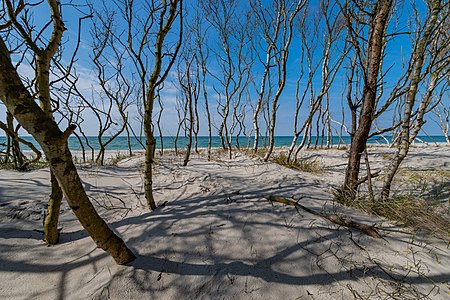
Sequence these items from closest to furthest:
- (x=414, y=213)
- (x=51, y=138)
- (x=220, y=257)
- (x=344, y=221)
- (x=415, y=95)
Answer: (x=51, y=138), (x=220, y=257), (x=344, y=221), (x=414, y=213), (x=415, y=95)

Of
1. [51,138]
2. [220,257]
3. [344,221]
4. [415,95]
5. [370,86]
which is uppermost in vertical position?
[370,86]

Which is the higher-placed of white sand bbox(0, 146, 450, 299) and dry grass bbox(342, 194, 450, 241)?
dry grass bbox(342, 194, 450, 241)

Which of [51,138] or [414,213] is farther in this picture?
[414,213]

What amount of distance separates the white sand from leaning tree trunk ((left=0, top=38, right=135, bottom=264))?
1.08 ft

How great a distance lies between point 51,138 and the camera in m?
1.06

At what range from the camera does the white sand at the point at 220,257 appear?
1203mm

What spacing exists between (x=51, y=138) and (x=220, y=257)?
4.51ft

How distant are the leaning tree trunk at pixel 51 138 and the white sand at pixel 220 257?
33 centimetres

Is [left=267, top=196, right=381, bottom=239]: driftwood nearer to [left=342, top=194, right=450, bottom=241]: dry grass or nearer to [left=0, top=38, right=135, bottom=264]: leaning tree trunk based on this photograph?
[left=342, top=194, right=450, bottom=241]: dry grass

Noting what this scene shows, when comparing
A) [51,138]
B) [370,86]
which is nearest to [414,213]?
[370,86]

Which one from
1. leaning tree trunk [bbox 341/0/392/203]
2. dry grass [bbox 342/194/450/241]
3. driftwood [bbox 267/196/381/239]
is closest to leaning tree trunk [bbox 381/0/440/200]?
dry grass [bbox 342/194/450/241]

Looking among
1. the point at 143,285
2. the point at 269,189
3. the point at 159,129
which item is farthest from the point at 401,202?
the point at 159,129

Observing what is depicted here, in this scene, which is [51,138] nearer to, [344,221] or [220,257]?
[220,257]

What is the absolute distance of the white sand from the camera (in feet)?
3.95
